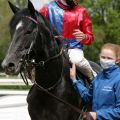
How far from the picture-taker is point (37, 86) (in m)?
5.96

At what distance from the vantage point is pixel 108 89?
4.88 metres

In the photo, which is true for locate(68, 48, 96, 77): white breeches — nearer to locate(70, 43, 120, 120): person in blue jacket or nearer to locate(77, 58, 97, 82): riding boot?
locate(77, 58, 97, 82): riding boot

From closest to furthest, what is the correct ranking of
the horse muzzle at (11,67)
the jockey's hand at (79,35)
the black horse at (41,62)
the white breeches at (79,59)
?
the horse muzzle at (11,67)
the black horse at (41,62)
the jockey's hand at (79,35)
the white breeches at (79,59)

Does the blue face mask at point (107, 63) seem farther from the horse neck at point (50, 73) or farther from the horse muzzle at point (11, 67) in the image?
the horse neck at point (50, 73)

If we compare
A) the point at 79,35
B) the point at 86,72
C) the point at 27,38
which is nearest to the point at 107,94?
the point at 27,38

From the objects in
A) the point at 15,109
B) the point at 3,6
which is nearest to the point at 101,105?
the point at 15,109

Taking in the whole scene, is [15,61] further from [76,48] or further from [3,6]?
[3,6]

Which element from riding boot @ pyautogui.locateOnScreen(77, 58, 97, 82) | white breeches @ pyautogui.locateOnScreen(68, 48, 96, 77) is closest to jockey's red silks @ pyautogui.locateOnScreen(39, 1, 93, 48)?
white breeches @ pyautogui.locateOnScreen(68, 48, 96, 77)

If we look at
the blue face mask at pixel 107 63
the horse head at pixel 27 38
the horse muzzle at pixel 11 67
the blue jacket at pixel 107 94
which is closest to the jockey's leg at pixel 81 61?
the horse head at pixel 27 38

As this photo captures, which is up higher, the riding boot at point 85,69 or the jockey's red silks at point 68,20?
the jockey's red silks at point 68,20

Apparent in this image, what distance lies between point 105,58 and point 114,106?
0.46 meters

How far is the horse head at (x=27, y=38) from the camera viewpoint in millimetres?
5395

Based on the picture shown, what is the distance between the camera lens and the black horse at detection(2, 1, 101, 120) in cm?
552

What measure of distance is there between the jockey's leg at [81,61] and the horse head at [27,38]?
50 centimetres
